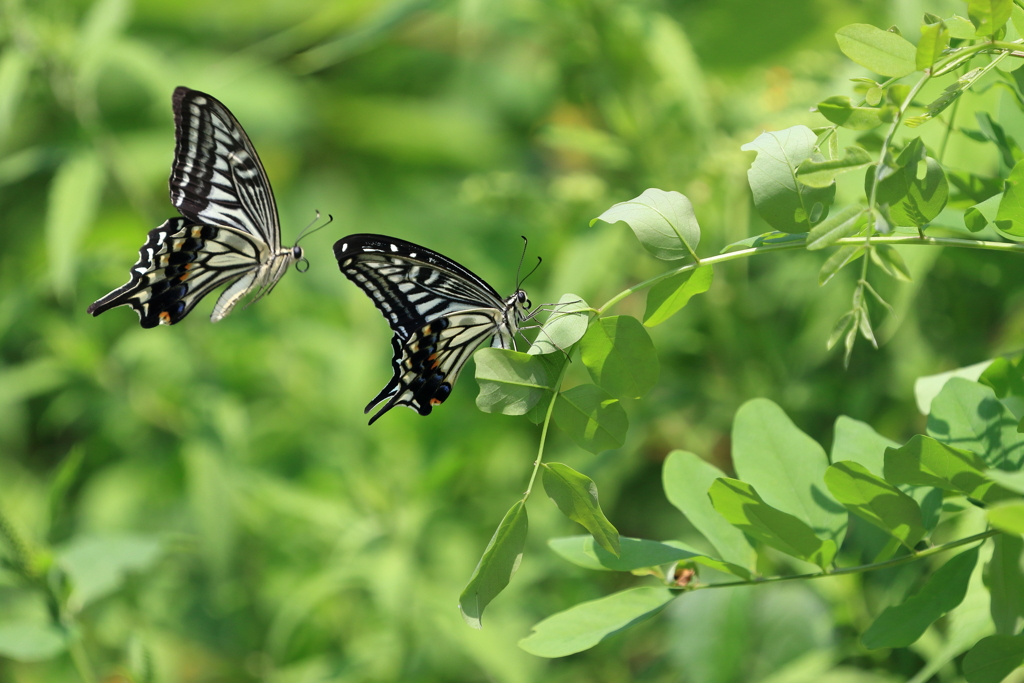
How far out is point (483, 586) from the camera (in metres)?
0.42

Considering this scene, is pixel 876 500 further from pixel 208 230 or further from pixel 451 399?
pixel 451 399

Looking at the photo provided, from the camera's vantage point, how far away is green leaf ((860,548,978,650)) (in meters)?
0.46

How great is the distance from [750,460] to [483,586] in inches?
8.0

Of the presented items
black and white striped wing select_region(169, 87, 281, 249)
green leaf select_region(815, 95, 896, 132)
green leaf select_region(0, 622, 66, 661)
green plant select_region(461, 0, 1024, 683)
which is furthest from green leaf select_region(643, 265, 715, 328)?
green leaf select_region(0, 622, 66, 661)

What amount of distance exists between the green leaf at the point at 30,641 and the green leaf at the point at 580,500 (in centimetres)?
54

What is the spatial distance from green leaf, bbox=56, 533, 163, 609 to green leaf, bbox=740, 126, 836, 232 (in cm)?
73

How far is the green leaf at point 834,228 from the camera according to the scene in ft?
1.27

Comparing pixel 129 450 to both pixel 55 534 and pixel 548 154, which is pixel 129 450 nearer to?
pixel 55 534

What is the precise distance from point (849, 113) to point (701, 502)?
27 centimetres

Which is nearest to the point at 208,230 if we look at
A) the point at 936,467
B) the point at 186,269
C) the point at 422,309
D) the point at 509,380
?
the point at 186,269

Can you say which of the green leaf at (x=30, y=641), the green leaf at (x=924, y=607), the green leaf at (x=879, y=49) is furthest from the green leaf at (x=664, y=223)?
the green leaf at (x=30, y=641)

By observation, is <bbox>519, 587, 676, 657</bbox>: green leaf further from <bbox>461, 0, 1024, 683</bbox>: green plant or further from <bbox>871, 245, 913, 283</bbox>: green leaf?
<bbox>871, 245, 913, 283</bbox>: green leaf

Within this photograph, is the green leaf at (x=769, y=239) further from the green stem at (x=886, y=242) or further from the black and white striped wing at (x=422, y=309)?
the black and white striped wing at (x=422, y=309)

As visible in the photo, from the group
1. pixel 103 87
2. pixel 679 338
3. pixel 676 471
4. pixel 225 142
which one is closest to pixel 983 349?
pixel 679 338
